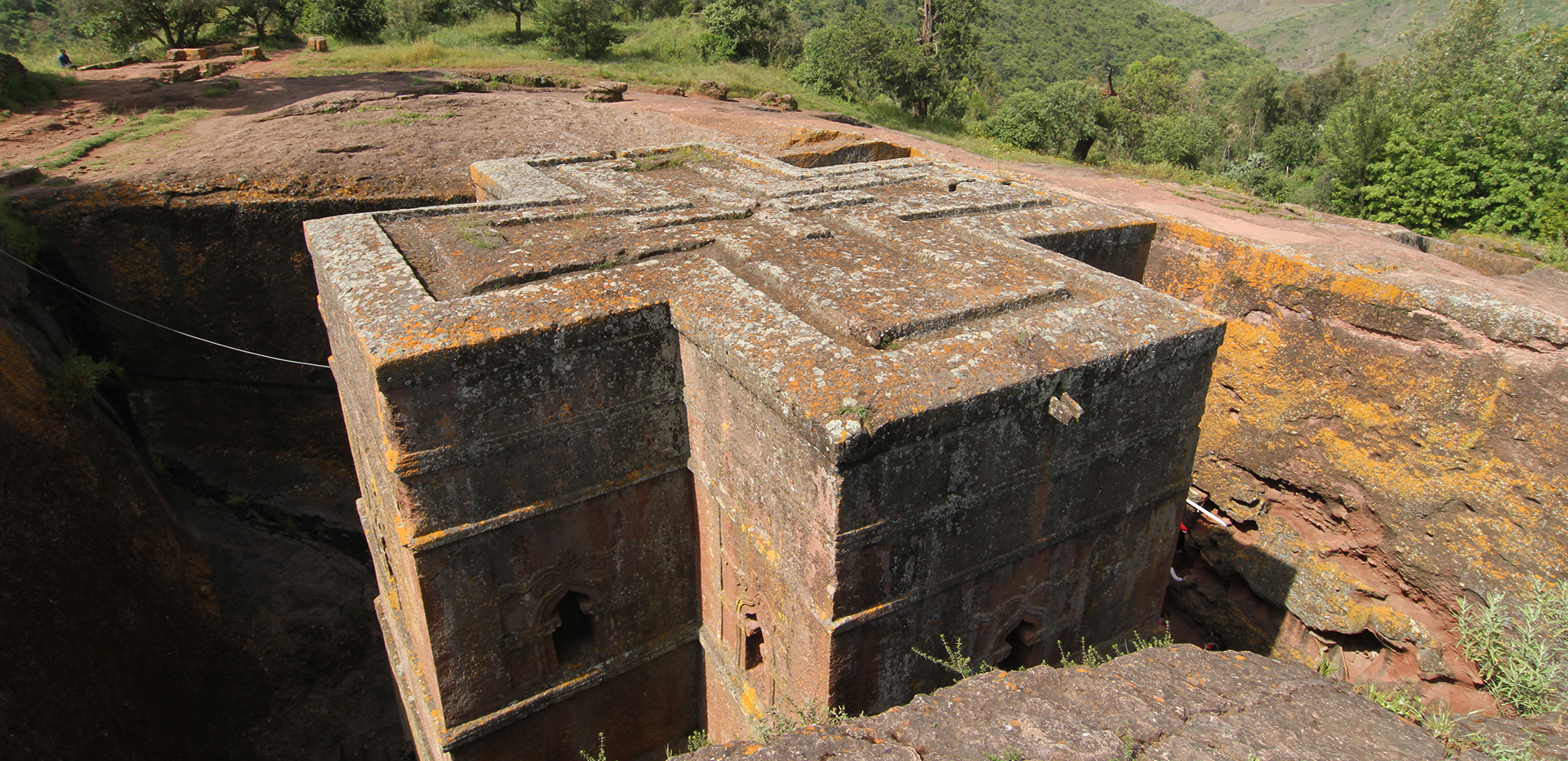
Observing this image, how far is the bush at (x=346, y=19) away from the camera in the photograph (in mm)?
19312

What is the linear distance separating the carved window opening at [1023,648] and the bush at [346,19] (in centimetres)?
2096

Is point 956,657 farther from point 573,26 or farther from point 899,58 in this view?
point 899,58

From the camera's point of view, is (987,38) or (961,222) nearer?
(961,222)

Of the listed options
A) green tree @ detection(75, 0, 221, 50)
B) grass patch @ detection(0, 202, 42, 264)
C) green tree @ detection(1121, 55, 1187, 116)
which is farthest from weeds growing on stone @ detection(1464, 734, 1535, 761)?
green tree @ detection(1121, 55, 1187, 116)

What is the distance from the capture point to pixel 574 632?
17.3 feet

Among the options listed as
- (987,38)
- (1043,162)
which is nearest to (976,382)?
(1043,162)

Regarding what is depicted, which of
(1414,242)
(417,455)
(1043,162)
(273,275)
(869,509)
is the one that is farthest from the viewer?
(1043,162)

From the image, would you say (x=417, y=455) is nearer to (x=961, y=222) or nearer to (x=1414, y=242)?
(x=961, y=222)

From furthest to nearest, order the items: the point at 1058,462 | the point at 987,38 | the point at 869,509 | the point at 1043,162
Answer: the point at 987,38 < the point at 1043,162 < the point at 1058,462 < the point at 869,509

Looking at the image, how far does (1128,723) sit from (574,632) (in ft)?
11.4

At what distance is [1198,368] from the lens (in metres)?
4.64

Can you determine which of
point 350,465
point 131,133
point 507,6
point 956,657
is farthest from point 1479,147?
point 507,6

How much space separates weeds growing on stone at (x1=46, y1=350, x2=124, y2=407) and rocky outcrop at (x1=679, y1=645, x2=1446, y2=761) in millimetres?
7143

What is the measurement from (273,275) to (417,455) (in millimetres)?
6210
